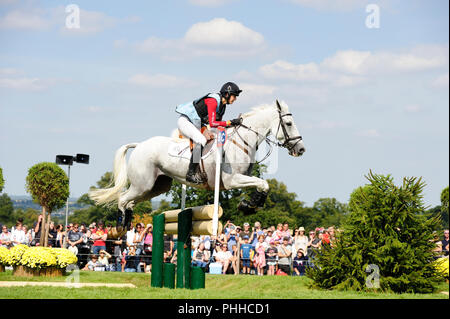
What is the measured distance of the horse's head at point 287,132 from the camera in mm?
7738

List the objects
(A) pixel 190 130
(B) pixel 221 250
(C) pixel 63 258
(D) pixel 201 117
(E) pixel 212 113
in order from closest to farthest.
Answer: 1. (E) pixel 212 113
2. (A) pixel 190 130
3. (D) pixel 201 117
4. (C) pixel 63 258
5. (B) pixel 221 250

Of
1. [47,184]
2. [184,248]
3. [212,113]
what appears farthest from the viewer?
[47,184]

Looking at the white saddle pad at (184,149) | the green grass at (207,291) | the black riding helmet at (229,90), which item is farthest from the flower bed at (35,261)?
the black riding helmet at (229,90)

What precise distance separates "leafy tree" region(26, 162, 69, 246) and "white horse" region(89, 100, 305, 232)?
22.0 feet

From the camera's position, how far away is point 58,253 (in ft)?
37.6

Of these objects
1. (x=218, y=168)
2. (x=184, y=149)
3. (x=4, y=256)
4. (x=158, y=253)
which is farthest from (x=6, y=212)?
(x=218, y=168)

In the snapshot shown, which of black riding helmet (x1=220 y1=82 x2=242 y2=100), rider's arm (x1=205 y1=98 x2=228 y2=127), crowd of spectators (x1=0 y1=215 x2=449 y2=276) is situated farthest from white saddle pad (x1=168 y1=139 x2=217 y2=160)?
crowd of spectators (x1=0 y1=215 x2=449 y2=276)

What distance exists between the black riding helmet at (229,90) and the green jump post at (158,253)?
219cm

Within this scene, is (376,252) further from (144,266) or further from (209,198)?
(209,198)

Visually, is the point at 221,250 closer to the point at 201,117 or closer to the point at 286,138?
the point at 201,117

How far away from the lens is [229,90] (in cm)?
767

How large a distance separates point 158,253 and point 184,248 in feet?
1.61
